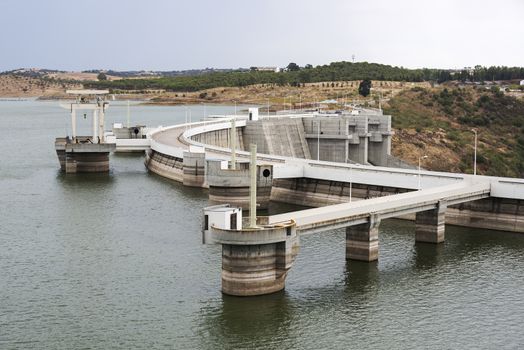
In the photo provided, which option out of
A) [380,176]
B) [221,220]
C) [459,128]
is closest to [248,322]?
[221,220]

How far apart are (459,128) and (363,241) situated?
349 ft

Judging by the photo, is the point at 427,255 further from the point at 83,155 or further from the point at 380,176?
the point at 83,155

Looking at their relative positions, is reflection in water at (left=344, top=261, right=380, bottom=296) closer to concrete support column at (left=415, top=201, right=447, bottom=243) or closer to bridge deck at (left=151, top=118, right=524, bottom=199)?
concrete support column at (left=415, top=201, right=447, bottom=243)

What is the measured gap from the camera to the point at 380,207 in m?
42.9

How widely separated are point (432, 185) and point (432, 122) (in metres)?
88.9

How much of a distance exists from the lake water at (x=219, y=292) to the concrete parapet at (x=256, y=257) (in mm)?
580

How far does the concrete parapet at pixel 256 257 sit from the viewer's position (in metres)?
34.3

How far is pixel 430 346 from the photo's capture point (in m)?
31.4

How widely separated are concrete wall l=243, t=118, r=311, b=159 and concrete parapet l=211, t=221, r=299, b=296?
59.3 meters

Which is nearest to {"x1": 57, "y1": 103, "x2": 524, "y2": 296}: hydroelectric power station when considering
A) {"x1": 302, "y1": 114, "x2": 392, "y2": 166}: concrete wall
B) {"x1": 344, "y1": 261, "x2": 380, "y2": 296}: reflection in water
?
Result: {"x1": 302, "y1": 114, "x2": 392, "y2": 166}: concrete wall

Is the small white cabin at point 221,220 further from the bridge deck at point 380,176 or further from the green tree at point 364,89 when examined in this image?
the green tree at point 364,89

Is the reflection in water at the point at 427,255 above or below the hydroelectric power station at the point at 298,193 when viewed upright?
Answer: below

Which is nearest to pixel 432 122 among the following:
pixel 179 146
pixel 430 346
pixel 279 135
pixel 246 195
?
pixel 279 135

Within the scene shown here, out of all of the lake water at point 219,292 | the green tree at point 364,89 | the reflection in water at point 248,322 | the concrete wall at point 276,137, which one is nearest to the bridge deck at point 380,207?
the lake water at point 219,292
